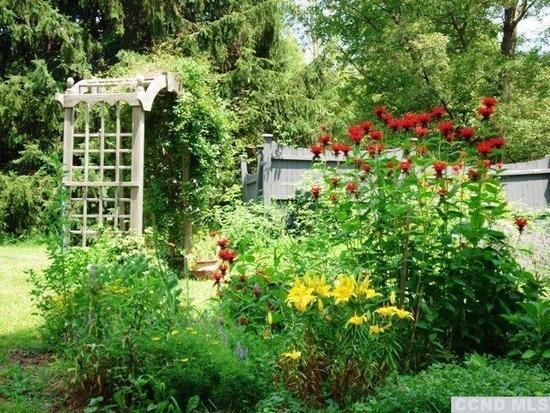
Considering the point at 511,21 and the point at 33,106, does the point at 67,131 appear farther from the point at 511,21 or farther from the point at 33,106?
the point at 511,21

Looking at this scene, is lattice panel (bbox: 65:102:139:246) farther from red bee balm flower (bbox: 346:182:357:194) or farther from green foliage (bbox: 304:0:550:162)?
green foliage (bbox: 304:0:550:162)

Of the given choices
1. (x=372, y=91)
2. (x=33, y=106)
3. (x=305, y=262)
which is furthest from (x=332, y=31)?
(x=305, y=262)

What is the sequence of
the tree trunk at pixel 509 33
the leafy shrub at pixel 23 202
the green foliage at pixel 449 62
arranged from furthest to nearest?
the tree trunk at pixel 509 33 → the green foliage at pixel 449 62 → the leafy shrub at pixel 23 202

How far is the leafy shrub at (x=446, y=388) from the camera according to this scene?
213 centimetres

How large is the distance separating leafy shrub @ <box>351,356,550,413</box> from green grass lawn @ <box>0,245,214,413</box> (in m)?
1.26

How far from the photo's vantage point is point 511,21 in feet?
44.9

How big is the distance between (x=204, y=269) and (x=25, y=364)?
11.2ft

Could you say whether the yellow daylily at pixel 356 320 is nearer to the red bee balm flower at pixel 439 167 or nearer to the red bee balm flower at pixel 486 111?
the red bee balm flower at pixel 439 167

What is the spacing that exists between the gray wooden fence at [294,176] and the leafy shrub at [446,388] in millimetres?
5181

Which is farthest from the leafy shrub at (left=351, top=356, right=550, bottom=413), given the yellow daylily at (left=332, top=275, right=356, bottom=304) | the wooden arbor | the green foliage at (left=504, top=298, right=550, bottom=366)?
the wooden arbor

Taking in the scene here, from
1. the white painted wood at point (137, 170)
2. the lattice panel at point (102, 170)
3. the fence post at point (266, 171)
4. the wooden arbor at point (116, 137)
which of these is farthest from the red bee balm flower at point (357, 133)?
the fence post at point (266, 171)

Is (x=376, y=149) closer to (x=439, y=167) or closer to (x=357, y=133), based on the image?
(x=357, y=133)

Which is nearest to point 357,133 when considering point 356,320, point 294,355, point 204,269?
point 356,320

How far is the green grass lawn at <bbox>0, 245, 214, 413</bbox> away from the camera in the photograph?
2717 mm
